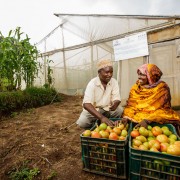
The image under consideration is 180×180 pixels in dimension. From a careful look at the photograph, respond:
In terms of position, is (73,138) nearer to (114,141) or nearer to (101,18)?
(114,141)

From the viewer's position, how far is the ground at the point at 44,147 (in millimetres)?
2518

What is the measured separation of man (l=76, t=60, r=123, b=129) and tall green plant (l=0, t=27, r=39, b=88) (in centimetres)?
420

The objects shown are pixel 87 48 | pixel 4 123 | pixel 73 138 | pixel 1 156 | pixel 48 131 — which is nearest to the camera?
pixel 1 156

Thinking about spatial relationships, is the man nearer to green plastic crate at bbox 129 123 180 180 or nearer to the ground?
the ground

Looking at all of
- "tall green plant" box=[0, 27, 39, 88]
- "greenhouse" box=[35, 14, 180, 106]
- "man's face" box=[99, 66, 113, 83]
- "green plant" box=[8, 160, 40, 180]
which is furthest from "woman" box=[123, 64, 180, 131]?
"tall green plant" box=[0, 27, 39, 88]

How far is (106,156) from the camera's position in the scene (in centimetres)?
209

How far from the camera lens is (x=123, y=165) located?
206cm

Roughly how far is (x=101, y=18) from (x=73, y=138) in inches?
212

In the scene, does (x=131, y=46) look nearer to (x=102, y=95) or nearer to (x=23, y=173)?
(x=102, y=95)

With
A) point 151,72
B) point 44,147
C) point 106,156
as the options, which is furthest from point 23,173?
point 151,72

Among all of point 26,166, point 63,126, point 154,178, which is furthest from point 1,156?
point 154,178

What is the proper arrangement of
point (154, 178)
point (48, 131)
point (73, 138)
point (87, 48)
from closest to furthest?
point (154, 178) < point (73, 138) < point (48, 131) < point (87, 48)

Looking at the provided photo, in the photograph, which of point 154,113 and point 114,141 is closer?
point 114,141

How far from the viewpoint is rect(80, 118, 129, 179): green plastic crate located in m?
2.02
